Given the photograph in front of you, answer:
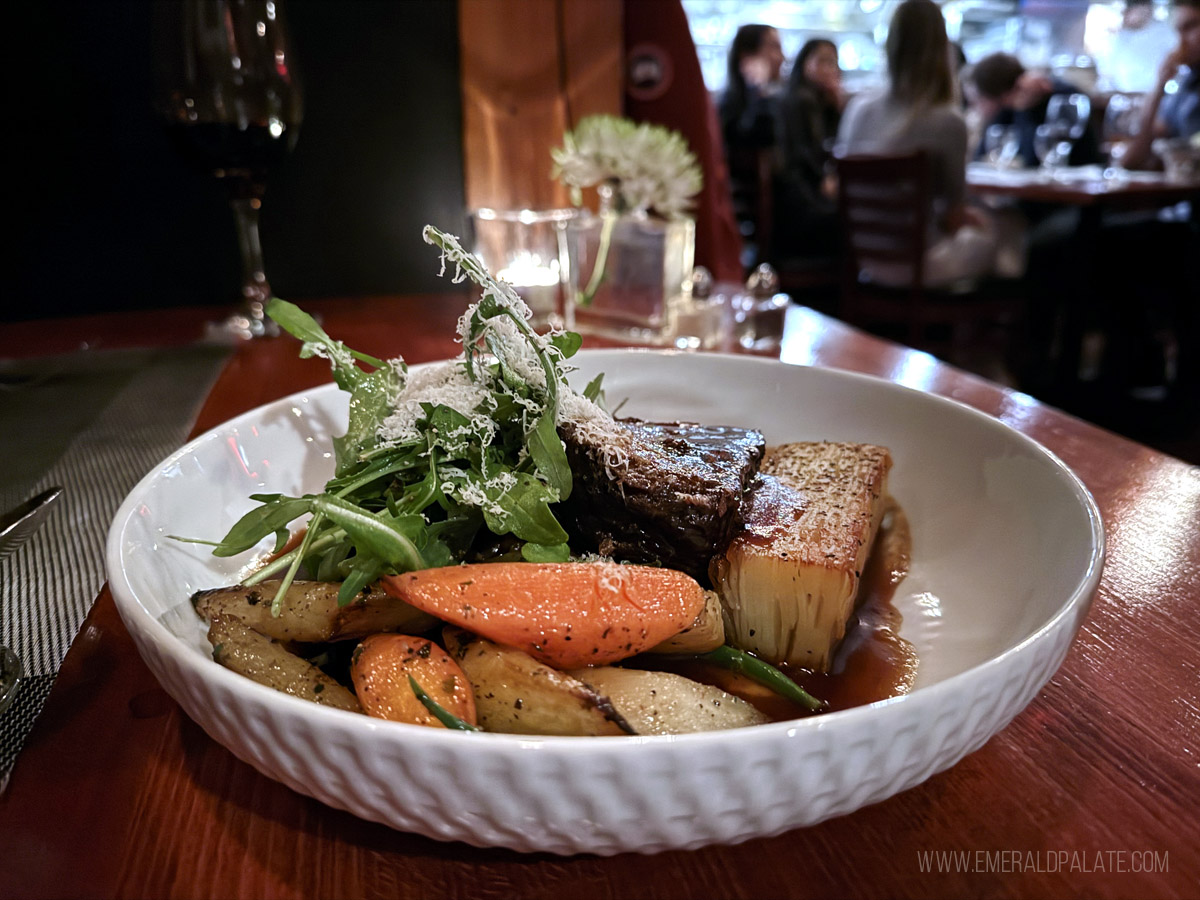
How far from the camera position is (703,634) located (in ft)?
2.67

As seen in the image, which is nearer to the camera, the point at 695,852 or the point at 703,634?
the point at 695,852

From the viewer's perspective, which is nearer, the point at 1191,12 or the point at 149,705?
the point at 149,705

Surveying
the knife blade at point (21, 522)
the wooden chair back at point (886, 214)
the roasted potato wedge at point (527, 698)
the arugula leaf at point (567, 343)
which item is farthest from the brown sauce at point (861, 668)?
the wooden chair back at point (886, 214)

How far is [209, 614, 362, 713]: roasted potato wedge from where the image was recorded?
68 cm

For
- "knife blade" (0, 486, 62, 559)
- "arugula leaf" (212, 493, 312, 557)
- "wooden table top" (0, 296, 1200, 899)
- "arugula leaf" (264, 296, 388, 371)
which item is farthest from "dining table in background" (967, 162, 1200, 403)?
"knife blade" (0, 486, 62, 559)

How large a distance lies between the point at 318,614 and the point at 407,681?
0.58ft

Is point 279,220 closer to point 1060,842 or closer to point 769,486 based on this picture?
point 769,486

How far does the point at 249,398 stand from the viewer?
5.45 ft

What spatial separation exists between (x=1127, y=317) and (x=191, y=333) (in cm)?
510

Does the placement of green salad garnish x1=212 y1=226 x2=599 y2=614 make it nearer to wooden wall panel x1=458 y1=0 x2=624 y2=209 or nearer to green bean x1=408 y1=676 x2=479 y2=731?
green bean x1=408 y1=676 x2=479 y2=731

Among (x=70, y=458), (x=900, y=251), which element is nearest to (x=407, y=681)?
(x=70, y=458)

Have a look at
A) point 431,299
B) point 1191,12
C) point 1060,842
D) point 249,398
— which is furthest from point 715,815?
point 1191,12

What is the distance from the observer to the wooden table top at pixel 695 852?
572 mm

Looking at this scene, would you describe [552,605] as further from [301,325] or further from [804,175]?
[804,175]
